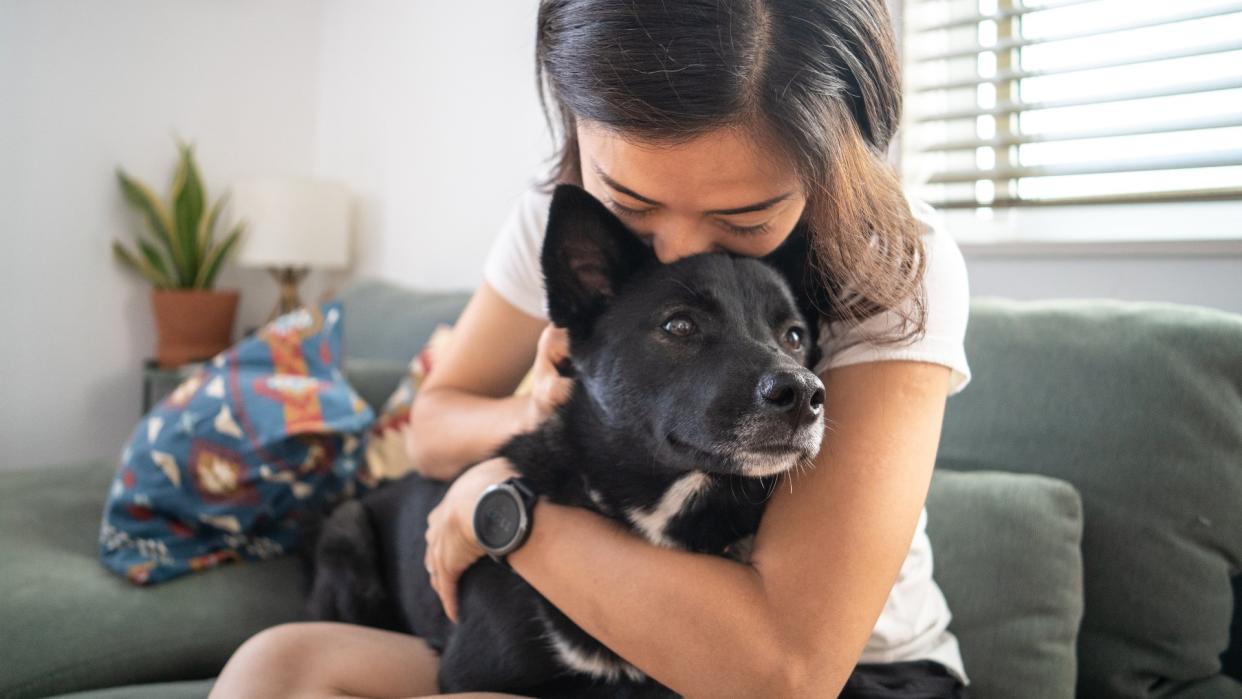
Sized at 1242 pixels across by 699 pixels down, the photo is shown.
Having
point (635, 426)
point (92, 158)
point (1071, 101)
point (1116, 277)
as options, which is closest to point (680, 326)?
point (635, 426)

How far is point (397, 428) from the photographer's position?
2.14 m

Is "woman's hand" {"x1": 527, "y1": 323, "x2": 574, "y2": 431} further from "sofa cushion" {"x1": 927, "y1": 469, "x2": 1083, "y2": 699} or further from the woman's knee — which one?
"sofa cushion" {"x1": 927, "y1": 469, "x2": 1083, "y2": 699}

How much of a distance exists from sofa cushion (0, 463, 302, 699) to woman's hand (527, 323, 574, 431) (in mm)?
843

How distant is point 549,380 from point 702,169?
410 mm

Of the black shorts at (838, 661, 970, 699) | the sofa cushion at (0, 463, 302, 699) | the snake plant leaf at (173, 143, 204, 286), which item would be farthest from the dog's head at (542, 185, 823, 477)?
the snake plant leaf at (173, 143, 204, 286)

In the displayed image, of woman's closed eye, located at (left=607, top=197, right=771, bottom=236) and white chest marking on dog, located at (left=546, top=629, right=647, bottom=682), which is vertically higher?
woman's closed eye, located at (left=607, top=197, right=771, bottom=236)

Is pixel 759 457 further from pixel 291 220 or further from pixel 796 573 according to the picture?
pixel 291 220

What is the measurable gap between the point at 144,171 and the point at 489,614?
387 centimetres

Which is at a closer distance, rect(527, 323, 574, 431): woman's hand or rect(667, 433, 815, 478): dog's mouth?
rect(667, 433, 815, 478): dog's mouth

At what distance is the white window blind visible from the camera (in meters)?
1.93

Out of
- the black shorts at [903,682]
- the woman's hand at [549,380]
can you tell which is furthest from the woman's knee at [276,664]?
the black shorts at [903,682]

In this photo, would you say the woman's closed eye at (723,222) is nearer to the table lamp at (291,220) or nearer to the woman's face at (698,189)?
the woman's face at (698,189)

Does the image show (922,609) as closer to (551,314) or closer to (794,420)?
(794,420)

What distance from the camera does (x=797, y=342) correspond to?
1.11m
